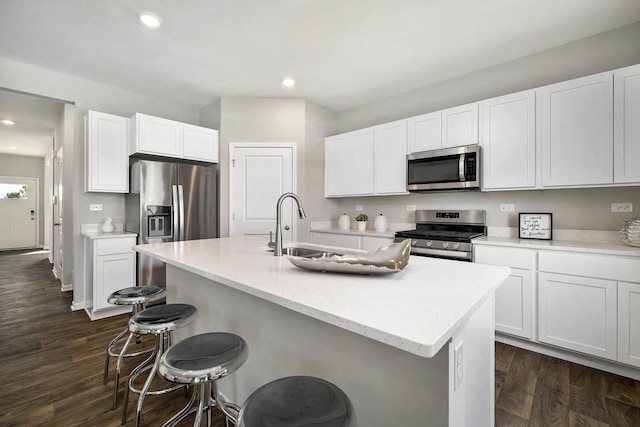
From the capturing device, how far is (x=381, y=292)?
3.18ft

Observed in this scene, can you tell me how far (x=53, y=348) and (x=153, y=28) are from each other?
114 inches

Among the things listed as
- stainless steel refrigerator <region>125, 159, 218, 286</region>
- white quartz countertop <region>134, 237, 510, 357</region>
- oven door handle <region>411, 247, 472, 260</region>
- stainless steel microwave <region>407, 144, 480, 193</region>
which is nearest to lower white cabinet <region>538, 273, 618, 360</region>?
oven door handle <region>411, 247, 472, 260</region>

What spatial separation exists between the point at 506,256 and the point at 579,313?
23.8 inches

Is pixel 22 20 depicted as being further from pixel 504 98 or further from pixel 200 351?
pixel 504 98

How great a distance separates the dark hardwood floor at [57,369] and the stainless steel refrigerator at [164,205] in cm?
80

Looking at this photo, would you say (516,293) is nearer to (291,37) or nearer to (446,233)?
(446,233)

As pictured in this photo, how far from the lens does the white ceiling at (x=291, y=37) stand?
2229 millimetres

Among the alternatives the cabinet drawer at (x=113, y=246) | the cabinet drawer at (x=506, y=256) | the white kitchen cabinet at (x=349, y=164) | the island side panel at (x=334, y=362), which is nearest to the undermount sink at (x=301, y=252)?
the island side panel at (x=334, y=362)

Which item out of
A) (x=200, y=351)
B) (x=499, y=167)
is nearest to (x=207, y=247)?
(x=200, y=351)

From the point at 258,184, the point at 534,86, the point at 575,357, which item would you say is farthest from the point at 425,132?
the point at 575,357

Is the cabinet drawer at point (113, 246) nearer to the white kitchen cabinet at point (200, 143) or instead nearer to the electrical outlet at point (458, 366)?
the white kitchen cabinet at point (200, 143)

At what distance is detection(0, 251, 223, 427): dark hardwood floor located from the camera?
1.68 m

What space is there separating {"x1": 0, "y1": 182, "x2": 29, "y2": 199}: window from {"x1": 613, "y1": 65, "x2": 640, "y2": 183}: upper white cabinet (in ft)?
38.9

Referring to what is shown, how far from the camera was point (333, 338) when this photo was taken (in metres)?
1.14
